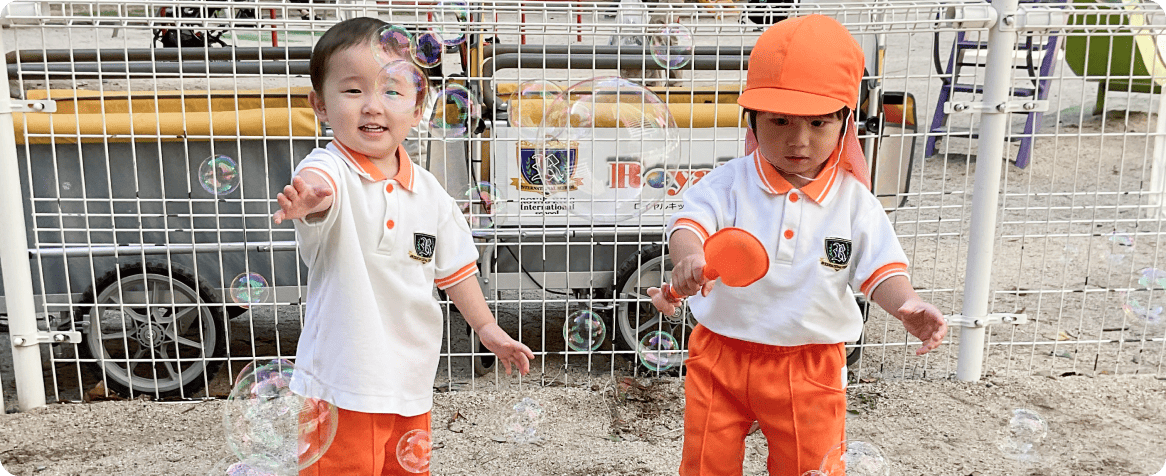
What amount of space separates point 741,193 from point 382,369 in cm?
87

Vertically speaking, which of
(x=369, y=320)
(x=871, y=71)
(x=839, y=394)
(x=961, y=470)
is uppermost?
(x=871, y=71)

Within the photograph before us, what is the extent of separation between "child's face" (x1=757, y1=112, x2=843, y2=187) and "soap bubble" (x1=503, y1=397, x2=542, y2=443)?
1664 mm

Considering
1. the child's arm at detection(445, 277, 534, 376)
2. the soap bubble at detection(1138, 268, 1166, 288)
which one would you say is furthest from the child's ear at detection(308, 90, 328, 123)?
the soap bubble at detection(1138, 268, 1166, 288)

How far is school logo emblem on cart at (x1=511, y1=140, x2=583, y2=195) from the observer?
342 centimetres

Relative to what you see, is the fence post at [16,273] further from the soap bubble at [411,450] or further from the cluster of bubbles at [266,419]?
the soap bubble at [411,450]

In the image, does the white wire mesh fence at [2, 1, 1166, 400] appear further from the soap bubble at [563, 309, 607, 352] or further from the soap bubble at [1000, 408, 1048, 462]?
the soap bubble at [1000, 408, 1048, 462]

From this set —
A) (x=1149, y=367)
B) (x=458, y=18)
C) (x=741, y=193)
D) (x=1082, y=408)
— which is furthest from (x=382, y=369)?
(x=1149, y=367)

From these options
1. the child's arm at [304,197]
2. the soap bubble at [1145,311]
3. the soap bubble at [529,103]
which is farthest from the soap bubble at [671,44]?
the soap bubble at [1145,311]

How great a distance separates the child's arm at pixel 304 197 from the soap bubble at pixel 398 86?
0.22 m

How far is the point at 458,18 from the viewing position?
3.70m

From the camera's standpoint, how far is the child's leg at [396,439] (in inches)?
80.7

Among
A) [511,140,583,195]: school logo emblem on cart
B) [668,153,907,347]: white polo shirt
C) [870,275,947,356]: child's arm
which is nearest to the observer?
[870,275,947,356]: child's arm

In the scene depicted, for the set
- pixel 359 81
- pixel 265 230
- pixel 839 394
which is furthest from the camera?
pixel 265 230

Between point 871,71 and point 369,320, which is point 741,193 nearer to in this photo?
point 369,320
